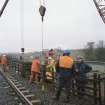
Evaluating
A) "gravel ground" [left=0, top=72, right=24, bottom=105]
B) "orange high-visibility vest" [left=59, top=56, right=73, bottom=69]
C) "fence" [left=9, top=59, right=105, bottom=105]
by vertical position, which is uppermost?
"orange high-visibility vest" [left=59, top=56, right=73, bottom=69]

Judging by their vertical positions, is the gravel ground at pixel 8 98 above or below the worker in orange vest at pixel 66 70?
below

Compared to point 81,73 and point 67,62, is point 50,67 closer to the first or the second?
point 81,73

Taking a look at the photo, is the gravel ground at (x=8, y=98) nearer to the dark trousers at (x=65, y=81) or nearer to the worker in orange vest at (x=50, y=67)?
Answer: the dark trousers at (x=65, y=81)

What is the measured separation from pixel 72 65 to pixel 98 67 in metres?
10.9

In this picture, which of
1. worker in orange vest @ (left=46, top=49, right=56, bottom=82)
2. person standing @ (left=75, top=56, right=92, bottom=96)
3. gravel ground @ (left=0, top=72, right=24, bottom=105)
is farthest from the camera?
worker in orange vest @ (left=46, top=49, right=56, bottom=82)

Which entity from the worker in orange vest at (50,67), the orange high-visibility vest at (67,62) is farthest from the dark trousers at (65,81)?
the worker in orange vest at (50,67)

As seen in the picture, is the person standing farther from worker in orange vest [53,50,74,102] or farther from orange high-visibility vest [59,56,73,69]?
orange high-visibility vest [59,56,73,69]

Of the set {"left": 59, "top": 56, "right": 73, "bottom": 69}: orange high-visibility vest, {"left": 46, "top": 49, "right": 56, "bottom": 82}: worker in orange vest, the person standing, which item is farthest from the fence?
{"left": 46, "top": 49, "right": 56, "bottom": 82}: worker in orange vest

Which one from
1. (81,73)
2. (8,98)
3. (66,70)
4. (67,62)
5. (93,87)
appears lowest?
(8,98)

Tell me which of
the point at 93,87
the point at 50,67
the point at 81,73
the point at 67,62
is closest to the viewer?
the point at 93,87

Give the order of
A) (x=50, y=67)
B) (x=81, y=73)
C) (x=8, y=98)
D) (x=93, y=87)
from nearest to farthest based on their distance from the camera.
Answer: (x=93, y=87) < (x=81, y=73) < (x=8, y=98) < (x=50, y=67)

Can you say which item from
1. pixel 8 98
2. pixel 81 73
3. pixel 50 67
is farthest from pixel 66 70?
pixel 50 67

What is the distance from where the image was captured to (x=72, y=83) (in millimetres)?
11227

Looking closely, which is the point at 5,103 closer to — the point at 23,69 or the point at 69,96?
the point at 69,96
